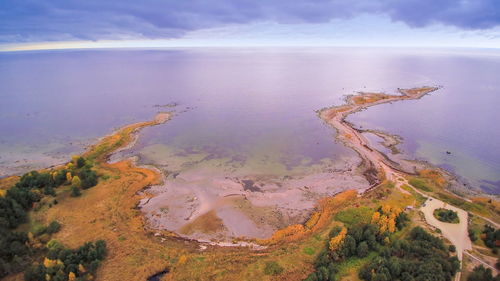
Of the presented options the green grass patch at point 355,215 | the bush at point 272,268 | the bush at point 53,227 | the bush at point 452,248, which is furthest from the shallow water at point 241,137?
the bush at point 452,248

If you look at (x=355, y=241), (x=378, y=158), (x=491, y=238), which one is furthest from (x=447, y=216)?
(x=378, y=158)

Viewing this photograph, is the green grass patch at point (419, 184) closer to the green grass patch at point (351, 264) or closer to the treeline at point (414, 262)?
the treeline at point (414, 262)

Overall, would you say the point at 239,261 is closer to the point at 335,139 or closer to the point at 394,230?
the point at 394,230

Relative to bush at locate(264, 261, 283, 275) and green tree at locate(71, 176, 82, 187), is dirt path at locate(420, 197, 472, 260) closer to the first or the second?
bush at locate(264, 261, 283, 275)

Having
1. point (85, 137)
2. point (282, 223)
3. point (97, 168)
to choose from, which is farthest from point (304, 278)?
point (85, 137)

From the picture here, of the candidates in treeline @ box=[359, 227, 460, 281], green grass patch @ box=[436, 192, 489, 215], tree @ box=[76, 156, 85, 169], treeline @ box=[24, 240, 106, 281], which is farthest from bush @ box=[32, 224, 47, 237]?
green grass patch @ box=[436, 192, 489, 215]
